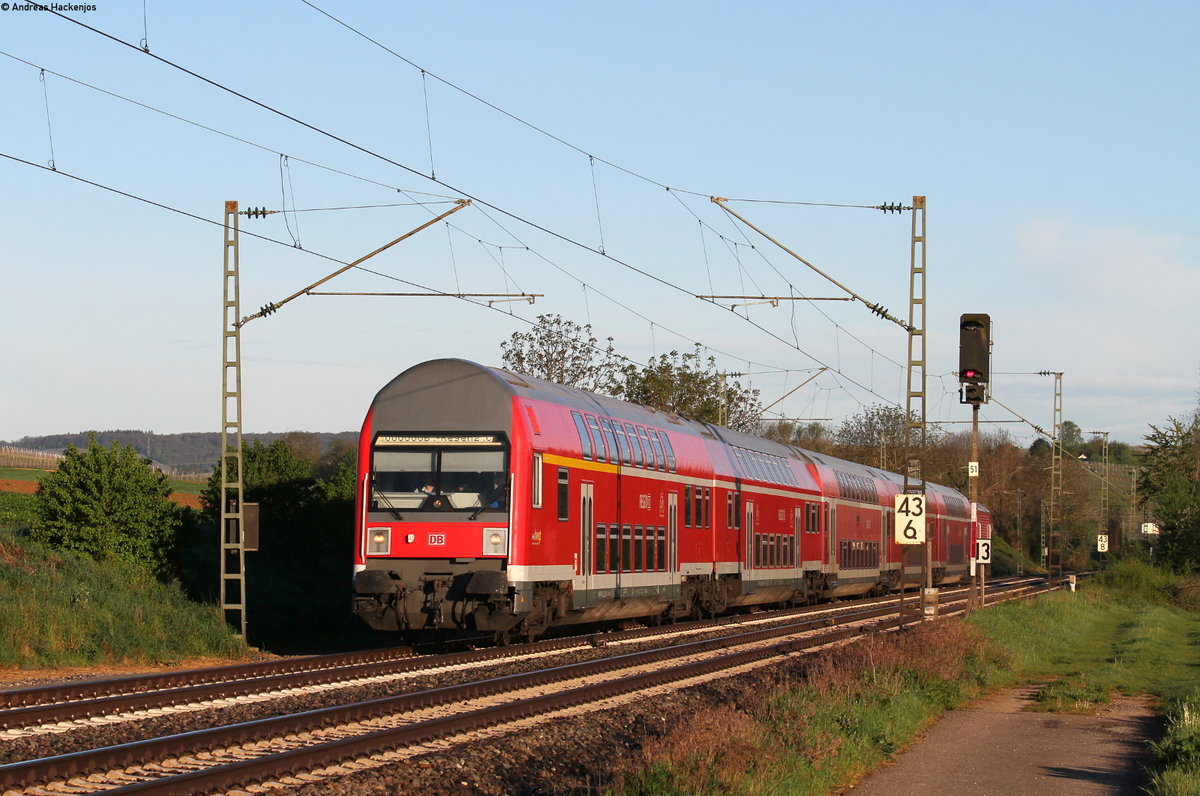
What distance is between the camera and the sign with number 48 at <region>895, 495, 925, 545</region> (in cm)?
2431

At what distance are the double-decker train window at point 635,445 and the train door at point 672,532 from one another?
1597mm

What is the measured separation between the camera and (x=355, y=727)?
46.5ft

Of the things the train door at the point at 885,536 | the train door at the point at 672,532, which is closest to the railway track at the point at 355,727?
the train door at the point at 672,532

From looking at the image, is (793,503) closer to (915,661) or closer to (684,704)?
(915,661)

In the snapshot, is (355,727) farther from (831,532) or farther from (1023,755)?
(831,532)

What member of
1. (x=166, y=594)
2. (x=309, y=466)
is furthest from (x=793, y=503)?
(x=166, y=594)

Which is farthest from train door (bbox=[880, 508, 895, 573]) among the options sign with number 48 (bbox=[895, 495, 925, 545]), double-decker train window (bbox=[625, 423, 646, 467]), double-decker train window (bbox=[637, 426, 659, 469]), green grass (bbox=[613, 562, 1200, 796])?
sign with number 48 (bbox=[895, 495, 925, 545])

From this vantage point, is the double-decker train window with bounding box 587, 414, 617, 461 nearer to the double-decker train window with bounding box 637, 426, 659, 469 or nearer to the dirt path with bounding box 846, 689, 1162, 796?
the double-decker train window with bounding box 637, 426, 659, 469

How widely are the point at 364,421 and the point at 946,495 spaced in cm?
4217

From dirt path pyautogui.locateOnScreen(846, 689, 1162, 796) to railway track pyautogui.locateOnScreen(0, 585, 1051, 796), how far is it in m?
4.07

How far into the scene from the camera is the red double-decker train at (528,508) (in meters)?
21.4

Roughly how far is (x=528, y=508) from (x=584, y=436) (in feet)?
10.3

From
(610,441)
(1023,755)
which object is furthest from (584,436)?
(1023,755)

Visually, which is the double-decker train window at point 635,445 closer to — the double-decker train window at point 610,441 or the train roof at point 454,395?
the double-decker train window at point 610,441
